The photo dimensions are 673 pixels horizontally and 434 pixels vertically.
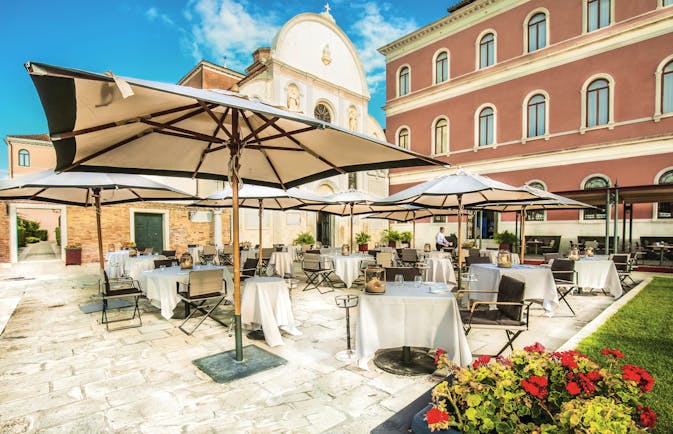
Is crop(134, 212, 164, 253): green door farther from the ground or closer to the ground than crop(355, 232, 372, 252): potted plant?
farther from the ground

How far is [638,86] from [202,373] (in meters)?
18.3

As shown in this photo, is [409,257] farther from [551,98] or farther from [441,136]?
[441,136]

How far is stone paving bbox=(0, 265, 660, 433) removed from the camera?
109 inches

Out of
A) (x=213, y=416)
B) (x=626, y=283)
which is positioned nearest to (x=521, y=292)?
(x=213, y=416)

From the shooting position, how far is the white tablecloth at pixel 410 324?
3.54 meters

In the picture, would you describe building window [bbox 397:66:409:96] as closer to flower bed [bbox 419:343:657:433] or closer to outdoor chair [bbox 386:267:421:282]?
outdoor chair [bbox 386:267:421:282]

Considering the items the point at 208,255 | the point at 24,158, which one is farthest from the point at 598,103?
the point at 24,158

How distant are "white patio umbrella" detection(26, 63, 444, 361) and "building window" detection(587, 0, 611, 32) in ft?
55.7

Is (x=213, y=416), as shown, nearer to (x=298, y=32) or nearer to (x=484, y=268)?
(x=484, y=268)

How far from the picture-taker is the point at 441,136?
19.9 meters

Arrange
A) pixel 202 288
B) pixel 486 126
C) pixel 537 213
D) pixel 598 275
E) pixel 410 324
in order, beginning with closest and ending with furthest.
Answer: pixel 410 324 < pixel 202 288 < pixel 598 275 < pixel 537 213 < pixel 486 126

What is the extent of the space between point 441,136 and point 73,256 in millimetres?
19114

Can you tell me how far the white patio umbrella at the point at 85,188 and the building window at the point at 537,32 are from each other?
17.7m

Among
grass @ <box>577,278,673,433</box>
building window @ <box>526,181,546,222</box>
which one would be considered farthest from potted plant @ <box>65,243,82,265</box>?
building window @ <box>526,181,546,222</box>
